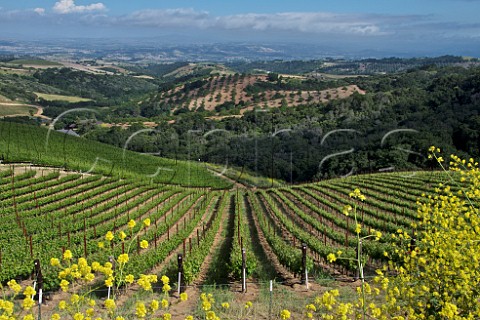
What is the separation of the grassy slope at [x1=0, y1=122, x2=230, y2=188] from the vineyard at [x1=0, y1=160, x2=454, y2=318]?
381cm

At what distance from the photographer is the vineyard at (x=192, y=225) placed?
577 inches

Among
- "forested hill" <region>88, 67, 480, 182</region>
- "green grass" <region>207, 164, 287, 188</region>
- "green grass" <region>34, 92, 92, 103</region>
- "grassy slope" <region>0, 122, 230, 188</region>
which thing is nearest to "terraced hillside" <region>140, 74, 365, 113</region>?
"forested hill" <region>88, 67, 480, 182</region>

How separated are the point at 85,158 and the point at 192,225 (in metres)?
28.6

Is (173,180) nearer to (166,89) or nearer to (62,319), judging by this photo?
(62,319)

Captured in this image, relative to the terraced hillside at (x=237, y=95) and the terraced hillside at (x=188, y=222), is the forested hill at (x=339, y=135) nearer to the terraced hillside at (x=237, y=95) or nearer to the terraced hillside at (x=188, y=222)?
the terraced hillside at (x=237, y=95)

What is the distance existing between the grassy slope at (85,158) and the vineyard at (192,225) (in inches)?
150

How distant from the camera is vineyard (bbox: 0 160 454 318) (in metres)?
14.7

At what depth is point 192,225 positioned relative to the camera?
24.2 m

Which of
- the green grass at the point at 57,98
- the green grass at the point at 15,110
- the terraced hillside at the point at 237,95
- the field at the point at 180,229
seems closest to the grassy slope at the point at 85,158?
the field at the point at 180,229

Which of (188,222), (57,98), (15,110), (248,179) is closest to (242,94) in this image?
(57,98)

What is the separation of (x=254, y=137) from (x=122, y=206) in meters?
58.9

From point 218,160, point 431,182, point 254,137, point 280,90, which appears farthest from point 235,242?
point 280,90

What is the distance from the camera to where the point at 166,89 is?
177 meters

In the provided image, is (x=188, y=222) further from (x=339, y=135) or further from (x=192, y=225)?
(x=339, y=135)
